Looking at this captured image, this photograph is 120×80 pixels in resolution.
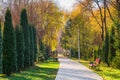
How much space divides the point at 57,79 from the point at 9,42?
609 cm

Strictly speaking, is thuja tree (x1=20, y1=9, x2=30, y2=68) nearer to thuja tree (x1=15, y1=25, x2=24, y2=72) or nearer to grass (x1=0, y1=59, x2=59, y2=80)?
thuja tree (x1=15, y1=25, x2=24, y2=72)

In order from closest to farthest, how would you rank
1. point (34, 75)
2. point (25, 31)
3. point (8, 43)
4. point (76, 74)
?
point (34, 75) < point (8, 43) < point (76, 74) < point (25, 31)

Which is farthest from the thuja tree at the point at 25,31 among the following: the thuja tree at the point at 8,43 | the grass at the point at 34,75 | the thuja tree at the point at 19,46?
the thuja tree at the point at 8,43

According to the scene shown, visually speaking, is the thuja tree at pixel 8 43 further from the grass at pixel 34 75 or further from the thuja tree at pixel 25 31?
the thuja tree at pixel 25 31

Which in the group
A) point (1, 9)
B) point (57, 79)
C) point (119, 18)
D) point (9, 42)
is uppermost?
point (1, 9)

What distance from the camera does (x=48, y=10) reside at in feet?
207

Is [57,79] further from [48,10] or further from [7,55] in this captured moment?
[48,10]

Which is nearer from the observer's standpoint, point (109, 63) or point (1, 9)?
point (109, 63)

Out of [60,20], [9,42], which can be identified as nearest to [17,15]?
[60,20]

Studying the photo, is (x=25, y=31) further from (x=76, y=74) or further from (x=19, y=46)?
(x=76, y=74)

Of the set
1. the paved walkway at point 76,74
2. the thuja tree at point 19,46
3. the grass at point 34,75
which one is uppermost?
the thuja tree at point 19,46

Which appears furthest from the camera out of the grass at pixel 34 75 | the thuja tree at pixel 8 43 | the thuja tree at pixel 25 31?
the thuja tree at pixel 25 31

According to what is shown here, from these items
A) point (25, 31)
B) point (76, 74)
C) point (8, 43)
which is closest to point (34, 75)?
point (8, 43)

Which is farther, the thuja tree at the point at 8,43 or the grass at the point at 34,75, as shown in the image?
the thuja tree at the point at 8,43
